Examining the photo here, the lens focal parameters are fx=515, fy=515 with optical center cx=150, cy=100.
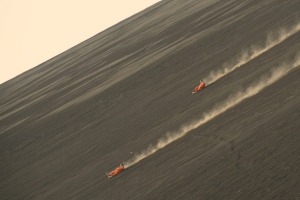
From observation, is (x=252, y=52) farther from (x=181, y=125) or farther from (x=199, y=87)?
(x=181, y=125)

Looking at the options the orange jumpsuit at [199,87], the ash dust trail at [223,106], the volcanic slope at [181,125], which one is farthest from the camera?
the orange jumpsuit at [199,87]

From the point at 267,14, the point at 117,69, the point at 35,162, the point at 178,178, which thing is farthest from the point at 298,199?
the point at 117,69

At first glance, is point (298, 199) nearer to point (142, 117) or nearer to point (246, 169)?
point (246, 169)

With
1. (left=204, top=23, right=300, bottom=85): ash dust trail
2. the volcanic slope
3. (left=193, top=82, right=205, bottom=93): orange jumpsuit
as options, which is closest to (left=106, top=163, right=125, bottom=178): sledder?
the volcanic slope

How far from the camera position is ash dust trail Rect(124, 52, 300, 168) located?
3619cm

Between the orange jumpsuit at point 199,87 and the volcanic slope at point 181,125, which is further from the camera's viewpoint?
the orange jumpsuit at point 199,87

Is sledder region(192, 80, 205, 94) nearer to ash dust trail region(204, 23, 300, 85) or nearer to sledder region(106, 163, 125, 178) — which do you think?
ash dust trail region(204, 23, 300, 85)

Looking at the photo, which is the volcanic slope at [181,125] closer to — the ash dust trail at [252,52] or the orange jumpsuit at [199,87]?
the ash dust trail at [252,52]

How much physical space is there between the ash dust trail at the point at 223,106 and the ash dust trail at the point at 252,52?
685 centimetres

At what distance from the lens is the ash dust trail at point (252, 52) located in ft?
148

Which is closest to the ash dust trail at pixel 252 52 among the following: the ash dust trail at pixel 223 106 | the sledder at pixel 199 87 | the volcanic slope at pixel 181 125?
the volcanic slope at pixel 181 125

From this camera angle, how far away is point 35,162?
5034cm

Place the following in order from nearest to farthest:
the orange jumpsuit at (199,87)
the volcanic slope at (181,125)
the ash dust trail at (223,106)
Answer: the volcanic slope at (181,125), the ash dust trail at (223,106), the orange jumpsuit at (199,87)

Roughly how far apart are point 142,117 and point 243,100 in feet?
41.3
